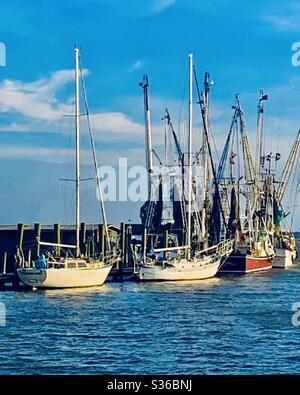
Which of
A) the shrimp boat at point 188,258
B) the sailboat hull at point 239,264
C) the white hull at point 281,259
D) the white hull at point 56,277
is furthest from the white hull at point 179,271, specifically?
the white hull at point 281,259

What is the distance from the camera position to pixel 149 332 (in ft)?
120

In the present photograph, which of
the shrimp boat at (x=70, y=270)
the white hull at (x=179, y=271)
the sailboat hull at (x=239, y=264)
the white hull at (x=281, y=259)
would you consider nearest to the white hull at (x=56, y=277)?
the shrimp boat at (x=70, y=270)

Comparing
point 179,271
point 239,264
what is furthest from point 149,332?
point 239,264

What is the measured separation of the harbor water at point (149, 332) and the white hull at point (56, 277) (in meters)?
0.89

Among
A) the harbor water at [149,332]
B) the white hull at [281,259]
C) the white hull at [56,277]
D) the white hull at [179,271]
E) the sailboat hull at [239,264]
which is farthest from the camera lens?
the white hull at [281,259]

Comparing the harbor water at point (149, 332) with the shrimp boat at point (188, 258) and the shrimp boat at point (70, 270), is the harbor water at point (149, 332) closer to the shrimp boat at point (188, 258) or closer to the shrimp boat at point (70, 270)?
the shrimp boat at point (70, 270)

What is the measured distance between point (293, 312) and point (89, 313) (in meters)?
13.0

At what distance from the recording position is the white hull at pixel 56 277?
57750 mm

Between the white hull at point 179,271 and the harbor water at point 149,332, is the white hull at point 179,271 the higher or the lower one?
the higher one

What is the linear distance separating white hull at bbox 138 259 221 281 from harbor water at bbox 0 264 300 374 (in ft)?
19.0

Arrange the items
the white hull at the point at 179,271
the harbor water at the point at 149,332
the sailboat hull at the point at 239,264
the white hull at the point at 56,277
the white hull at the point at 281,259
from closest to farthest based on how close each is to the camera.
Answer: the harbor water at the point at 149,332, the white hull at the point at 56,277, the white hull at the point at 179,271, the sailboat hull at the point at 239,264, the white hull at the point at 281,259

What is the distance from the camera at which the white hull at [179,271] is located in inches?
2702

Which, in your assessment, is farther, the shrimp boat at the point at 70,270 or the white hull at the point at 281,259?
the white hull at the point at 281,259

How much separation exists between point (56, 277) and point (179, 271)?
16.1 metres
